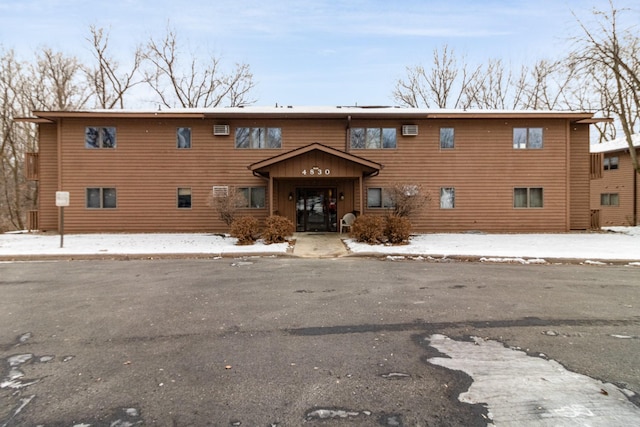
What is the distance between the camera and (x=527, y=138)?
16.4 metres

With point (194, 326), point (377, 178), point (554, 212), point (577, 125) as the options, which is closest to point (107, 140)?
point (377, 178)

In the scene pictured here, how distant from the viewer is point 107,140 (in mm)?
16016

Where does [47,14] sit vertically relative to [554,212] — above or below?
above

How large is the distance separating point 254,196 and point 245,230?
389cm

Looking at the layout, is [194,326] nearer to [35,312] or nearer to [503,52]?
[35,312]

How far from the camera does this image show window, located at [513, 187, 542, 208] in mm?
16391

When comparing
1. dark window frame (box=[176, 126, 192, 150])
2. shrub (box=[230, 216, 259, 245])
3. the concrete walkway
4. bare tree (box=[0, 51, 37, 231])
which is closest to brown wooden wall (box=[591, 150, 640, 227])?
the concrete walkway

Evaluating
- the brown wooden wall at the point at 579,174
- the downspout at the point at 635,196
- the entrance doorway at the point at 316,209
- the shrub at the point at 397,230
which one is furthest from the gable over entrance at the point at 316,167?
the downspout at the point at 635,196

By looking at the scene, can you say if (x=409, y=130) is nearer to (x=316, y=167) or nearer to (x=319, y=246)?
(x=316, y=167)

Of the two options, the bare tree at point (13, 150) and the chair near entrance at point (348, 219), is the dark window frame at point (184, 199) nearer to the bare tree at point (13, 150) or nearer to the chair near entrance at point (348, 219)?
the chair near entrance at point (348, 219)

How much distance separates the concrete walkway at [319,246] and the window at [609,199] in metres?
22.0

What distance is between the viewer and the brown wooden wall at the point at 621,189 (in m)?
23.8

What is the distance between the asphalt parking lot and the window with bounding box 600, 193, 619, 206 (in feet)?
74.9

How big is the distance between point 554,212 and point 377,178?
325 inches
